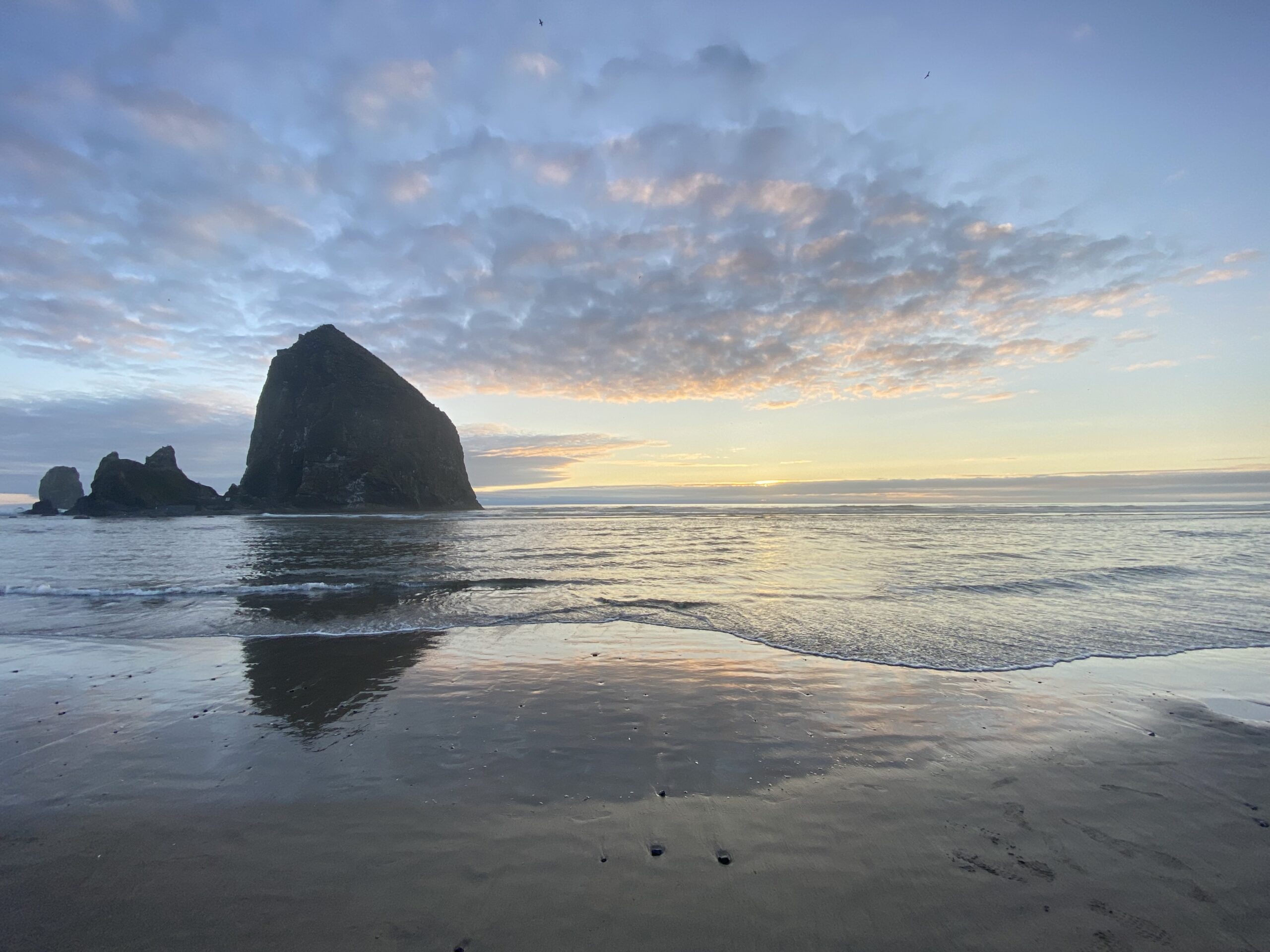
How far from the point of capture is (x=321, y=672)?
334 inches

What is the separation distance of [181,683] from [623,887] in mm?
8172

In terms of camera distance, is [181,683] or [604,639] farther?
[604,639]

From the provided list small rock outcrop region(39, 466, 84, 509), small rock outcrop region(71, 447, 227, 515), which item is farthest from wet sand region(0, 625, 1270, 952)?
small rock outcrop region(39, 466, 84, 509)

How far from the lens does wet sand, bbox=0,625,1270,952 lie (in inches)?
127

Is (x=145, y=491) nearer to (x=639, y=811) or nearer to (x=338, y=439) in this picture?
(x=338, y=439)

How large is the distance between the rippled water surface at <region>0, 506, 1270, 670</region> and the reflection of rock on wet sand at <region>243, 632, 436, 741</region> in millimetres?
1090

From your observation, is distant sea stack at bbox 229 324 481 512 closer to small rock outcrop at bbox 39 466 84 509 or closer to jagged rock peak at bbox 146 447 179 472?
jagged rock peak at bbox 146 447 179 472

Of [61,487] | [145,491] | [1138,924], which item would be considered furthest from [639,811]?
[61,487]

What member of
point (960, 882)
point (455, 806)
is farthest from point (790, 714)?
point (455, 806)

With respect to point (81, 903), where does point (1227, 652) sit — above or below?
below

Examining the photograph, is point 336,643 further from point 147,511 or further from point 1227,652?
point 147,511

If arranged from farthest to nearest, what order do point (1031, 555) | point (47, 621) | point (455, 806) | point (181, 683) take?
point (1031, 555)
point (47, 621)
point (181, 683)
point (455, 806)

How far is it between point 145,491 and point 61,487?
73.6 meters

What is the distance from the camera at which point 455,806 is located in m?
4.51
